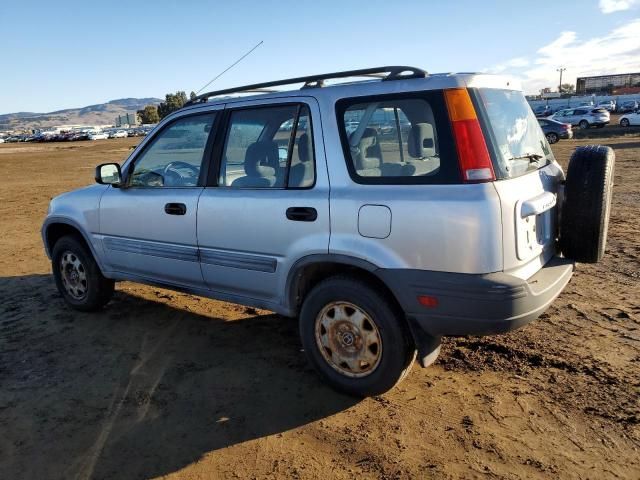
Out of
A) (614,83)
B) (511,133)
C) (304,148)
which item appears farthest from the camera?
(614,83)

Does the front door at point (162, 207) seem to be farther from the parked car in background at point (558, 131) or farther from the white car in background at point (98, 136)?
the white car in background at point (98, 136)

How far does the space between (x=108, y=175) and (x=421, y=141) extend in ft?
9.66

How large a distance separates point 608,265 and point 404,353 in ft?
13.1

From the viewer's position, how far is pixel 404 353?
3236mm

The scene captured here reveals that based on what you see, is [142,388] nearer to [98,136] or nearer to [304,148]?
[304,148]

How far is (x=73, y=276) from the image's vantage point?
209 inches

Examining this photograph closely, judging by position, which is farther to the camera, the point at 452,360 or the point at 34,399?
the point at 452,360

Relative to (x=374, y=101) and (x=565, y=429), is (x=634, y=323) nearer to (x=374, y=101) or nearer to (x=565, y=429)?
(x=565, y=429)

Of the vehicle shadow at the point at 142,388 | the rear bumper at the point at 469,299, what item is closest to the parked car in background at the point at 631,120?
the vehicle shadow at the point at 142,388

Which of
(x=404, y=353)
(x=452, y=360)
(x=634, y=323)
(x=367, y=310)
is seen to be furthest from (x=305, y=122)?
(x=634, y=323)

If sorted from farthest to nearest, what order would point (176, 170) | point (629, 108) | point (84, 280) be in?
point (629, 108), point (84, 280), point (176, 170)

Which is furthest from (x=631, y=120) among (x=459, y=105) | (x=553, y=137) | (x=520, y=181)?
(x=459, y=105)

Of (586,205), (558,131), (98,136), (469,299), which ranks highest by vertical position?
(98,136)

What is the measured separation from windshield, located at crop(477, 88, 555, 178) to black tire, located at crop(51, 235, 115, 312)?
3.92 m
